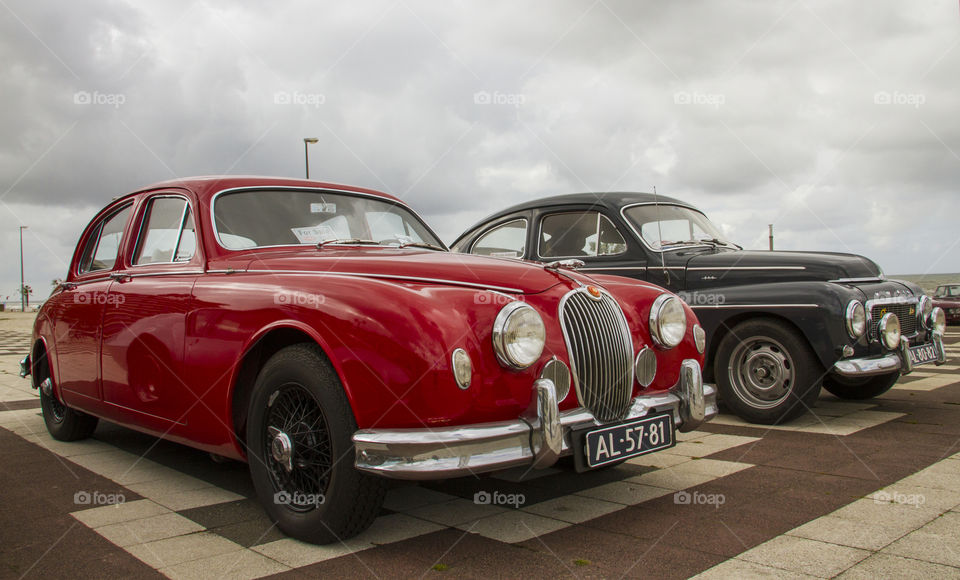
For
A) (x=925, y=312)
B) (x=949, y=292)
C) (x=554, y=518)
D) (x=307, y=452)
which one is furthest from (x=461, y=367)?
(x=949, y=292)

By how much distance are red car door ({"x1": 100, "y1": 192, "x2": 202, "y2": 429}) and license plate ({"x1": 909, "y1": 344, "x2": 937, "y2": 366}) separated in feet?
17.5

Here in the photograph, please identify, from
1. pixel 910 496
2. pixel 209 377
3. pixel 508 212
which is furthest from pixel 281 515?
pixel 508 212

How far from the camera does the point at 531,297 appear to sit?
3111mm

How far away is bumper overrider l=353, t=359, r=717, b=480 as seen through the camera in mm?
2586

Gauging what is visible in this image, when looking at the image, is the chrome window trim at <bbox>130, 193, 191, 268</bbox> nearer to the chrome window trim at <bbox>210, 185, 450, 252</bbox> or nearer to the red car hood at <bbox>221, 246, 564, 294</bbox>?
the chrome window trim at <bbox>210, 185, 450, 252</bbox>


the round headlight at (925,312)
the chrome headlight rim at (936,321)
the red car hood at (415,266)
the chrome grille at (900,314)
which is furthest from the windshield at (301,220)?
the chrome headlight rim at (936,321)

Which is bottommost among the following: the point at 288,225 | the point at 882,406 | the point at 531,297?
the point at 882,406

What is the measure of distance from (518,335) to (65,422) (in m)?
4.07

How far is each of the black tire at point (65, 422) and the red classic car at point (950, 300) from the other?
23.9 metres

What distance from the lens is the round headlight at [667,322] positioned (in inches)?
144

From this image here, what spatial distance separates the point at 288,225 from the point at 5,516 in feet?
6.53

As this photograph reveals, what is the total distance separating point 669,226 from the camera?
6613mm

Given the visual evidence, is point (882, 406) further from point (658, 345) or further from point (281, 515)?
point (281, 515)

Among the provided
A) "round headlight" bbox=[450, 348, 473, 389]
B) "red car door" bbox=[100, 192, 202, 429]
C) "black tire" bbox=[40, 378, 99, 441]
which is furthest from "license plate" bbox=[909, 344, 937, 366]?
"black tire" bbox=[40, 378, 99, 441]
